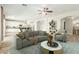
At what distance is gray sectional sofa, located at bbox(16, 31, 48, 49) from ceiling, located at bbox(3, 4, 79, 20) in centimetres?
27

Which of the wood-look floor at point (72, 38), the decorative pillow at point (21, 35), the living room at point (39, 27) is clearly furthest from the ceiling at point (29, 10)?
the wood-look floor at point (72, 38)

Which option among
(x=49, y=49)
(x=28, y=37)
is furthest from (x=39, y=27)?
(x=49, y=49)

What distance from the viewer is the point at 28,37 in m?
2.41

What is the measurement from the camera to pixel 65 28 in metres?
2.37

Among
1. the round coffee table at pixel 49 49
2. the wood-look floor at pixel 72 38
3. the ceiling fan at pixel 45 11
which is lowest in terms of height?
the round coffee table at pixel 49 49

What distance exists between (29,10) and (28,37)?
0.48 metres

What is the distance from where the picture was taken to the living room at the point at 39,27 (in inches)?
93.1

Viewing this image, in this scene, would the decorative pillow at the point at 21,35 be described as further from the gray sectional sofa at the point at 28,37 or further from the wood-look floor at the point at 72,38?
the wood-look floor at the point at 72,38

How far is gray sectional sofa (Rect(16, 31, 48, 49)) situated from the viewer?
93.2 inches

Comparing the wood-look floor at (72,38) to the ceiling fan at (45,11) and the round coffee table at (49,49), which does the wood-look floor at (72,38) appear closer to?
the round coffee table at (49,49)

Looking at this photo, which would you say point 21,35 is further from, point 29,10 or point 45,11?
point 45,11

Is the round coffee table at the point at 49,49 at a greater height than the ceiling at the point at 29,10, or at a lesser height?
lesser

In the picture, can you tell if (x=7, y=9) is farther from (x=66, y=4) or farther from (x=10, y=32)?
(x=66, y=4)

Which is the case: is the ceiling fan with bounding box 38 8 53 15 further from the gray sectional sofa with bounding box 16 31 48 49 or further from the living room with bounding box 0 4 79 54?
the gray sectional sofa with bounding box 16 31 48 49
